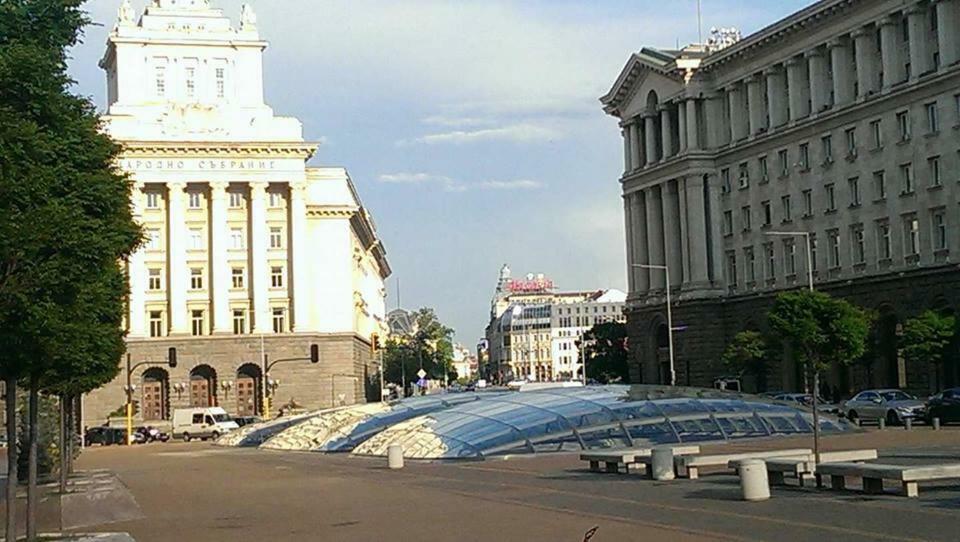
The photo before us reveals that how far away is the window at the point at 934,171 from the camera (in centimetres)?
8600

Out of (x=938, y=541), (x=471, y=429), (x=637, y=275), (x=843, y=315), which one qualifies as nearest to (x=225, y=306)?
(x=637, y=275)

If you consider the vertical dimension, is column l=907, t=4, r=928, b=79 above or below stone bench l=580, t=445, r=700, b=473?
above

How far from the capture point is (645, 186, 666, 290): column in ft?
399

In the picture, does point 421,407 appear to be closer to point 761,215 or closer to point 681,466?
point 681,466

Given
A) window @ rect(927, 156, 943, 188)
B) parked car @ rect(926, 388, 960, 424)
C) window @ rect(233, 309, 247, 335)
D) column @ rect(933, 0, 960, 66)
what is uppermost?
column @ rect(933, 0, 960, 66)

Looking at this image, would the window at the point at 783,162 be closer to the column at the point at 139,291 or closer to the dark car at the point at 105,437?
the dark car at the point at 105,437

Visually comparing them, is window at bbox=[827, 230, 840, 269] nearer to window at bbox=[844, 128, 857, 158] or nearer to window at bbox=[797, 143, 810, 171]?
window at bbox=[797, 143, 810, 171]

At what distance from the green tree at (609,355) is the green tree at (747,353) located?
3749 cm

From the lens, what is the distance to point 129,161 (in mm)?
116812

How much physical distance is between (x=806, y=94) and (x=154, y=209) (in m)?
53.6

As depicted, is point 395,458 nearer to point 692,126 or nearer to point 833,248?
point 833,248

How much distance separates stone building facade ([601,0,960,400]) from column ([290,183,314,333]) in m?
28.3

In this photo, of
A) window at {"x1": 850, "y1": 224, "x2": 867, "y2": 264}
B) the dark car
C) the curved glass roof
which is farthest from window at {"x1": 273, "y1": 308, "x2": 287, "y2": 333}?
the curved glass roof

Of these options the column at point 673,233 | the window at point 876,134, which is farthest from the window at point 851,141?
the column at point 673,233
